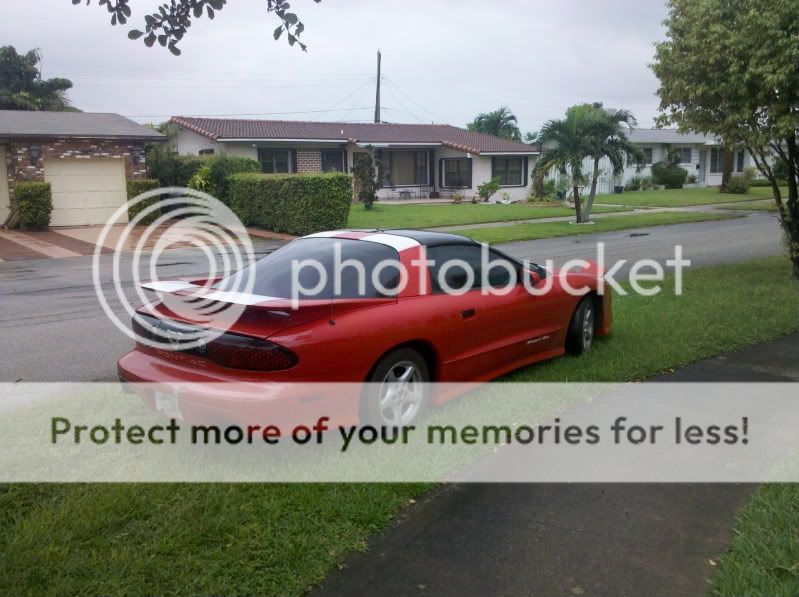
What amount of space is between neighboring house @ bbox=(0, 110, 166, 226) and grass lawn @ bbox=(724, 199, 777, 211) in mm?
22964

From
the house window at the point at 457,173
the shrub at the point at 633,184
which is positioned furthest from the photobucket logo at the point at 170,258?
the shrub at the point at 633,184

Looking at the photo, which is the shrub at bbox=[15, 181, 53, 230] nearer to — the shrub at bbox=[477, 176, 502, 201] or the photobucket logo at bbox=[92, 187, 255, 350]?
the photobucket logo at bbox=[92, 187, 255, 350]

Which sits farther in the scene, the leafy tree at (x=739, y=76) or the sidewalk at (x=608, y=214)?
the sidewalk at (x=608, y=214)

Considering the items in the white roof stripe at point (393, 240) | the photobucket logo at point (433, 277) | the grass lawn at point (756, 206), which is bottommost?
the grass lawn at point (756, 206)

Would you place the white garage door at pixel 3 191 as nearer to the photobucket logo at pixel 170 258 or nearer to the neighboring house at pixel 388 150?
the photobucket logo at pixel 170 258

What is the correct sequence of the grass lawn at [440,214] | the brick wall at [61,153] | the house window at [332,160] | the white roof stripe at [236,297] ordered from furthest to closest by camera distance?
the house window at [332,160], the grass lawn at [440,214], the brick wall at [61,153], the white roof stripe at [236,297]

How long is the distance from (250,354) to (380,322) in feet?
2.93

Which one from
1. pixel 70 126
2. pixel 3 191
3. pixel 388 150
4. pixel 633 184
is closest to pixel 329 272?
pixel 3 191

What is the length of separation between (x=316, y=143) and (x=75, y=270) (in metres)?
20.5

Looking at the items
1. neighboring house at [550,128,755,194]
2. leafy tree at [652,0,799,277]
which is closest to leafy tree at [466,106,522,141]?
neighboring house at [550,128,755,194]

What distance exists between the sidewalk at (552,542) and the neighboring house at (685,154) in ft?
133

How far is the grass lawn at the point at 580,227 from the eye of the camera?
822 inches

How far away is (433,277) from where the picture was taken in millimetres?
5633

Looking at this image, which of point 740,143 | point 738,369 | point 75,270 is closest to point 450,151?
point 75,270
